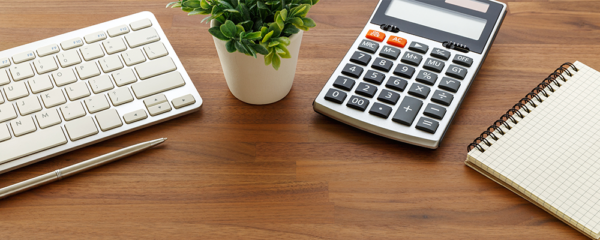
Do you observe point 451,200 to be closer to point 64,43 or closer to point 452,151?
point 452,151

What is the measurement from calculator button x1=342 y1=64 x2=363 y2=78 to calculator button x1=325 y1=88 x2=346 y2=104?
0.04 m

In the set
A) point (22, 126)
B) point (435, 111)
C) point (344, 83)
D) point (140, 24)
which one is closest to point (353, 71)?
point (344, 83)

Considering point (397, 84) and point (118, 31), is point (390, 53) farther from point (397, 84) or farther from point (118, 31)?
point (118, 31)

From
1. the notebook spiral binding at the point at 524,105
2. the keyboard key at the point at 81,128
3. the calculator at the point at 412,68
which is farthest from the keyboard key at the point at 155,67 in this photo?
→ the notebook spiral binding at the point at 524,105

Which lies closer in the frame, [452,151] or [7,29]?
[452,151]

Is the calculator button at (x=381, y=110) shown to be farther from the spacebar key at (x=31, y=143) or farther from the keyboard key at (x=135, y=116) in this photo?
the spacebar key at (x=31, y=143)

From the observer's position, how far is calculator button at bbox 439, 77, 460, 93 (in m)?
0.66

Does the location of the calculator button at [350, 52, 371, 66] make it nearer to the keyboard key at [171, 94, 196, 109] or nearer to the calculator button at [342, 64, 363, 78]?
the calculator button at [342, 64, 363, 78]

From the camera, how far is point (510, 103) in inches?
28.0

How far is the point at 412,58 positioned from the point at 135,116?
42cm

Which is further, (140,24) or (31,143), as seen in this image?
(140,24)

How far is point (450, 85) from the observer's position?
663 mm

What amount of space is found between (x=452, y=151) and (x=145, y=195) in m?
0.43

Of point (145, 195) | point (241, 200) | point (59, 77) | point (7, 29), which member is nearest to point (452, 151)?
point (241, 200)
